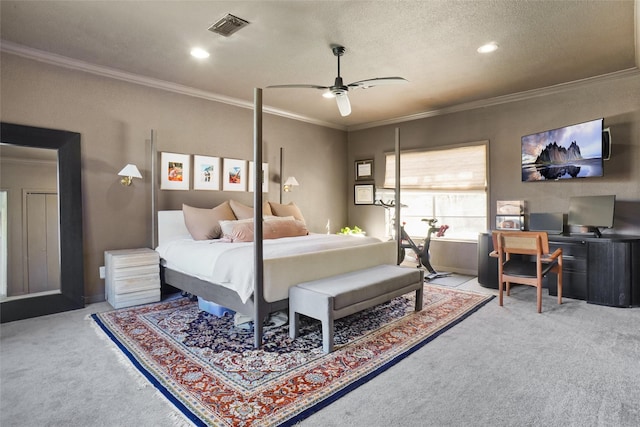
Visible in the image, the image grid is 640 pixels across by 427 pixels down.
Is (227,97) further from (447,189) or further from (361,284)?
Result: (447,189)

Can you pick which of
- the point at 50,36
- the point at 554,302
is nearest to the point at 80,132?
the point at 50,36

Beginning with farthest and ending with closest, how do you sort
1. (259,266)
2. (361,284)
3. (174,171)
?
1. (174,171)
2. (361,284)
3. (259,266)

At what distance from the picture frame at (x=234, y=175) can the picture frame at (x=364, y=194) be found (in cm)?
253

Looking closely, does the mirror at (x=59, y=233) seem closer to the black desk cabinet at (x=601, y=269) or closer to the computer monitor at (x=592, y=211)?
the black desk cabinet at (x=601, y=269)

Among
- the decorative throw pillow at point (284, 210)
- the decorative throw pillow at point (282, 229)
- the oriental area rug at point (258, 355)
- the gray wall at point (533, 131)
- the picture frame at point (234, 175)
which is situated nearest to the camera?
the oriental area rug at point (258, 355)

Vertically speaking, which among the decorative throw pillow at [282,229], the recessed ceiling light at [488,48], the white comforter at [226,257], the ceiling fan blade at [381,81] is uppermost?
the recessed ceiling light at [488,48]

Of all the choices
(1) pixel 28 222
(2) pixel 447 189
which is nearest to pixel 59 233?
(1) pixel 28 222

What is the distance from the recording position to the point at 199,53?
3561 mm

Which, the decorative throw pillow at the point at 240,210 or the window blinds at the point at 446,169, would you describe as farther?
the window blinds at the point at 446,169

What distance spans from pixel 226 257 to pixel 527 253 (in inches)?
120

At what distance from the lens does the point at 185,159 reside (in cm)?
468

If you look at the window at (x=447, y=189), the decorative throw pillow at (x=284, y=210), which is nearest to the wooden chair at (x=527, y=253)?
the window at (x=447, y=189)

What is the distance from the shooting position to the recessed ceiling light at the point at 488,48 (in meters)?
3.38

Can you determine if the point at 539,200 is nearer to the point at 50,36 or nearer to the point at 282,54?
the point at 282,54
